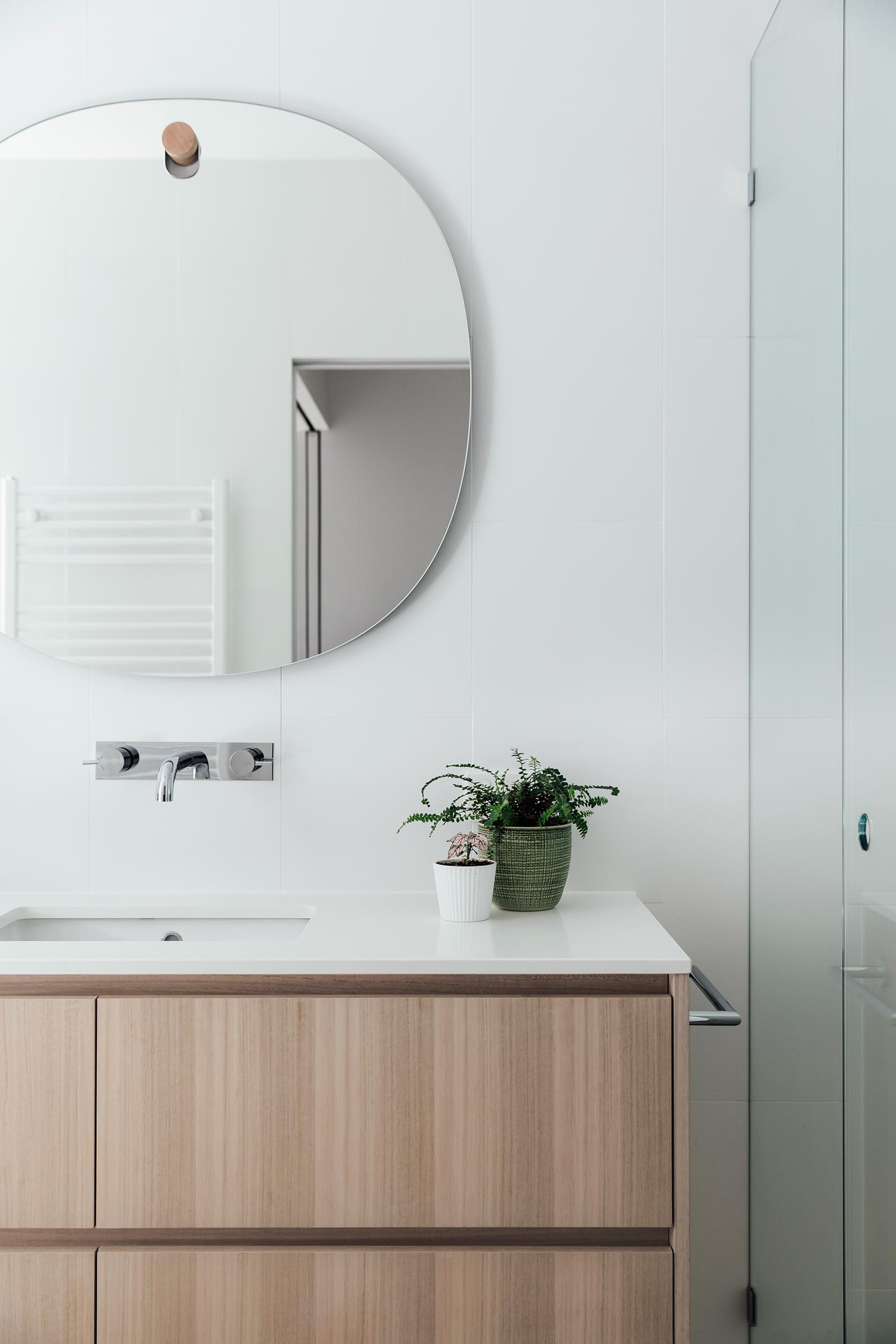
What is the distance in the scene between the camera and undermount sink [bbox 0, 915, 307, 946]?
1.55 meters

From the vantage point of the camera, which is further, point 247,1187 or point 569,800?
point 569,800

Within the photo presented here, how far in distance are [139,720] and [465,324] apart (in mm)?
869

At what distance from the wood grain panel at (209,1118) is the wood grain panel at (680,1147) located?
45 cm

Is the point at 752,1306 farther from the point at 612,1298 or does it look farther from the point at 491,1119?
the point at 491,1119

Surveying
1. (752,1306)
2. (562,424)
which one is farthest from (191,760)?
(752,1306)

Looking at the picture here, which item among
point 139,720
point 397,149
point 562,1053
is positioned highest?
point 397,149

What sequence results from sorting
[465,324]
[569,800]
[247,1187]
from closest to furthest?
[247,1187]
[569,800]
[465,324]

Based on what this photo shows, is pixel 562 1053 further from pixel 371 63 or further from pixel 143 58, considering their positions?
pixel 143 58

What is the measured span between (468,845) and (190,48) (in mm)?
1415

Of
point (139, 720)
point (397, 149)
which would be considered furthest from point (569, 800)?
point (397, 149)

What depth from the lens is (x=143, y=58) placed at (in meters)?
1.64

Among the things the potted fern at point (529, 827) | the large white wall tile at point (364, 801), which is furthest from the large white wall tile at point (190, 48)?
the potted fern at point (529, 827)

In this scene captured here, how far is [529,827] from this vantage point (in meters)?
1.47

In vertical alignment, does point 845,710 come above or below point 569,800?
above
